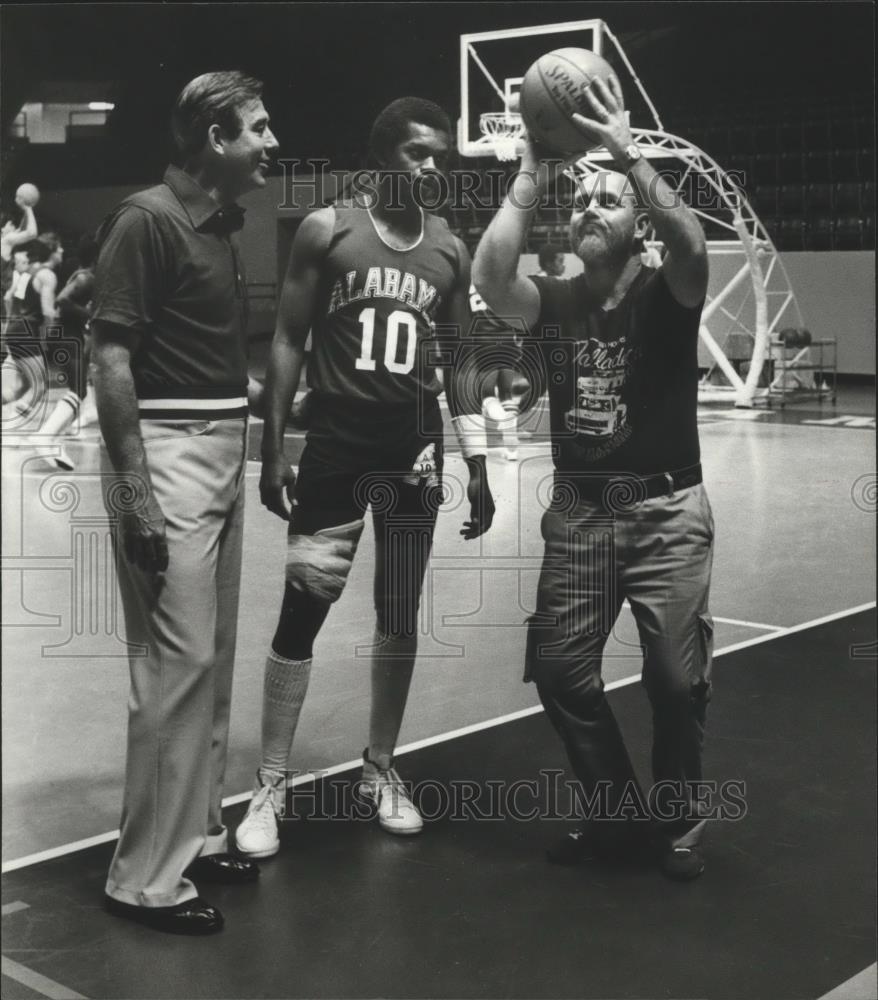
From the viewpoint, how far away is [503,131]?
3.35m

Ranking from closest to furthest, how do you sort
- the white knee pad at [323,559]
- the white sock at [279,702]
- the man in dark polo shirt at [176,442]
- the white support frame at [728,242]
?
the man in dark polo shirt at [176,442]
the white knee pad at [323,559]
the white sock at [279,702]
the white support frame at [728,242]

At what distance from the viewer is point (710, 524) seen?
9.16 ft

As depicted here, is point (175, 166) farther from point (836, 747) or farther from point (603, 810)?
point (836, 747)

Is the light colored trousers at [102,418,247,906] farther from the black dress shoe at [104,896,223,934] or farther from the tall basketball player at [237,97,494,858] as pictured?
the tall basketball player at [237,97,494,858]

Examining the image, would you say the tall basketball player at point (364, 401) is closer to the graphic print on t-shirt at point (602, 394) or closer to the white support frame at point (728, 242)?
the graphic print on t-shirt at point (602, 394)

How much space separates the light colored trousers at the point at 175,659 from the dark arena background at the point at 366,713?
0.42 feet

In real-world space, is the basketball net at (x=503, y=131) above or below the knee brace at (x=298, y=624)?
above

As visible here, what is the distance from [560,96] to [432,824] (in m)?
1.52

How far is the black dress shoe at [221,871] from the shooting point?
2574 millimetres

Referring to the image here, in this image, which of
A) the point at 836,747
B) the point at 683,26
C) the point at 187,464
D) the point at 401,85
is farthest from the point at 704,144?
the point at 187,464

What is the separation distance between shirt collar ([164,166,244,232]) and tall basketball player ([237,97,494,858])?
19 cm

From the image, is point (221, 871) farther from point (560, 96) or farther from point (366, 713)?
point (560, 96)

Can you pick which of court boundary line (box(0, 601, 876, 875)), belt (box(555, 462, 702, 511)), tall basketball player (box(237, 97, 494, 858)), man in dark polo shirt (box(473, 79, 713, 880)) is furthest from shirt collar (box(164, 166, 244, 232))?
court boundary line (box(0, 601, 876, 875))

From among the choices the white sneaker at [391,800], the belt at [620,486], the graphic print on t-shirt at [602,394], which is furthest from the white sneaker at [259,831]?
the graphic print on t-shirt at [602,394]
